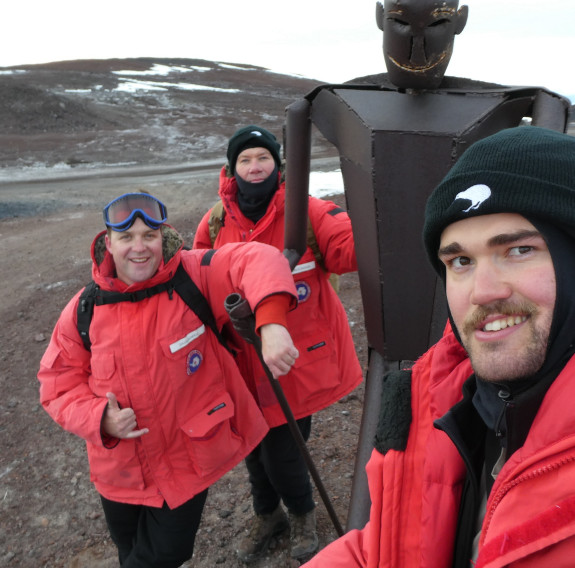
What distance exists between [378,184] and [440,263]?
3.12ft

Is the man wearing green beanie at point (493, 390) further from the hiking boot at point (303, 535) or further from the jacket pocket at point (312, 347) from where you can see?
the hiking boot at point (303, 535)

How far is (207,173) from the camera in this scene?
1387cm

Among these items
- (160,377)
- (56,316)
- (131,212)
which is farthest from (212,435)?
(56,316)

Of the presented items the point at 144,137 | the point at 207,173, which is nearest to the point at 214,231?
the point at 207,173

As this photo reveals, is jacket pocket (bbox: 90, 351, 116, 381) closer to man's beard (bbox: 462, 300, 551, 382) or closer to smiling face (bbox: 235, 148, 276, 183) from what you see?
smiling face (bbox: 235, 148, 276, 183)

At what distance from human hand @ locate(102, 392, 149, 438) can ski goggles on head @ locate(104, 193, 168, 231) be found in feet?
2.20

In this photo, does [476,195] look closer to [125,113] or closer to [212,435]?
[212,435]

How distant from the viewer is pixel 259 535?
9.80 ft

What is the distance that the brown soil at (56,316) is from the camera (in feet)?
10.4

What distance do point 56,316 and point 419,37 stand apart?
4802mm

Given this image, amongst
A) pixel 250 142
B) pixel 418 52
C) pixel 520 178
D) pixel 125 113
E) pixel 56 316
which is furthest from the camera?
pixel 125 113

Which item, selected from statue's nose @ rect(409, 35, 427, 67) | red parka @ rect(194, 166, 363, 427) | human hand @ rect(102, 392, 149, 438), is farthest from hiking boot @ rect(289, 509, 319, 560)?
statue's nose @ rect(409, 35, 427, 67)

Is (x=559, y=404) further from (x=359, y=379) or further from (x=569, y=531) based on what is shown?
(x=359, y=379)

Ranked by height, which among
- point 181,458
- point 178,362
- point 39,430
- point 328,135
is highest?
point 328,135
